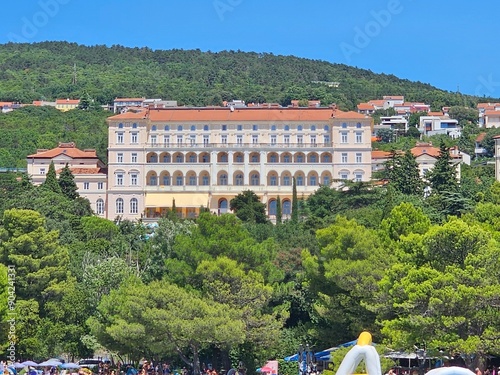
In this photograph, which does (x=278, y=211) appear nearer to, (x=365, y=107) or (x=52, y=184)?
(x=52, y=184)

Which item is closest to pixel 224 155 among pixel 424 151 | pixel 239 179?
pixel 239 179

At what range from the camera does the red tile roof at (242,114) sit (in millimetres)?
94375

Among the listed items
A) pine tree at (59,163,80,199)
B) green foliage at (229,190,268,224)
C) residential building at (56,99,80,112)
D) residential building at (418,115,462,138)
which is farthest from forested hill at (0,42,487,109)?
pine tree at (59,163,80,199)

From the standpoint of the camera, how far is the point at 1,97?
557 feet

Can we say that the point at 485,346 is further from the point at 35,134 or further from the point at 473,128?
the point at 473,128

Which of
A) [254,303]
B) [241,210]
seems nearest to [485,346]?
[254,303]

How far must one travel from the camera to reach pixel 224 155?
96125 millimetres

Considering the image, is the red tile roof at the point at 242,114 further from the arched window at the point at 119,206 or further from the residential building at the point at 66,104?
the residential building at the point at 66,104

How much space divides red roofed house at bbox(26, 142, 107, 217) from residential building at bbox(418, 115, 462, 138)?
54833 millimetres

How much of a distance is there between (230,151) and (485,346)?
65.1 meters

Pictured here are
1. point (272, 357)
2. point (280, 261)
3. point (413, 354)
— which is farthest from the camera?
point (280, 261)

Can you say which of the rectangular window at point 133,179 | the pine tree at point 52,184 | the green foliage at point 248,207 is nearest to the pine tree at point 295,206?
the green foliage at point 248,207

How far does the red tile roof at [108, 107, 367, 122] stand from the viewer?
94.4 metres

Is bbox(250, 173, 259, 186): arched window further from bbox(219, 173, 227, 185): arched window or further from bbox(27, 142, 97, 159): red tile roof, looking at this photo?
bbox(27, 142, 97, 159): red tile roof
